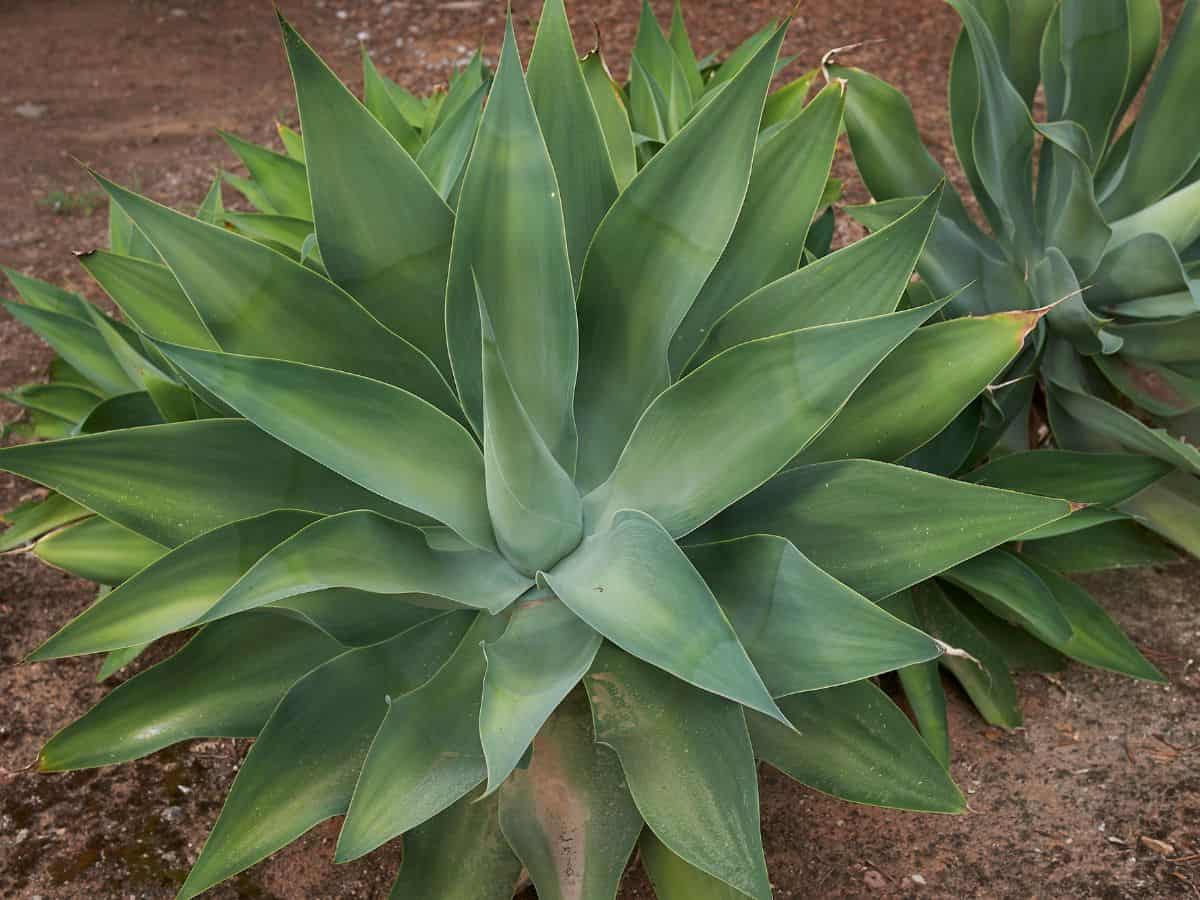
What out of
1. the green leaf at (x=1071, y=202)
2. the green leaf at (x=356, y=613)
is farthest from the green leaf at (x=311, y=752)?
the green leaf at (x=1071, y=202)

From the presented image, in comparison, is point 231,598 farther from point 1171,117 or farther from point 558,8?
point 1171,117

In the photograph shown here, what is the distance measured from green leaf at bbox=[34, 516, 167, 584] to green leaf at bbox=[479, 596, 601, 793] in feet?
2.17

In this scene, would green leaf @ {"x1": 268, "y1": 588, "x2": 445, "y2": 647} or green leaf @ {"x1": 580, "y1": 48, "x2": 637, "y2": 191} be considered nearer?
green leaf @ {"x1": 268, "y1": 588, "x2": 445, "y2": 647}

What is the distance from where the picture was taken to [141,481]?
1297mm

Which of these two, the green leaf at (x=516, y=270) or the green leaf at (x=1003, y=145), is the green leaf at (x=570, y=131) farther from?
the green leaf at (x=1003, y=145)

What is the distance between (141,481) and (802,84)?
1.77 m

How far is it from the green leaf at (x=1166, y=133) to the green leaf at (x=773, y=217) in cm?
91

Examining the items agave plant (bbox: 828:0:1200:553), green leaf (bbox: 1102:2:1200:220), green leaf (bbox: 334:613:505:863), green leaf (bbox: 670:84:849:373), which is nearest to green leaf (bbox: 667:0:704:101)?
agave plant (bbox: 828:0:1200:553)

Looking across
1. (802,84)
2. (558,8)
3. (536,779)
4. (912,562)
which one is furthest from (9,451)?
(802,84)

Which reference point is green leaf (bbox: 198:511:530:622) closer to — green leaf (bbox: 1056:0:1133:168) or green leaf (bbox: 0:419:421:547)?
green leaf (bbox: 0:419:421:547)

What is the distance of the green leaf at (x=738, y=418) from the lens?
1.20 metres

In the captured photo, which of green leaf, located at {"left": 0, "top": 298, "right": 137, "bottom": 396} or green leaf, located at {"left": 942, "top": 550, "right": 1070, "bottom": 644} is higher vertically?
green leaf, located at {"left": 0, "top": 298, "right": 137, "bottom": 396}

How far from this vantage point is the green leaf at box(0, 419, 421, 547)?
49.5 inches

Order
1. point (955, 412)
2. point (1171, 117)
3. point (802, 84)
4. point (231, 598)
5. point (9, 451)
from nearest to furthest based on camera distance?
point (231, 598), point (9, 451), point (955, 412), point (1171, 117), point (802, 84)
